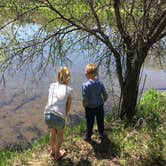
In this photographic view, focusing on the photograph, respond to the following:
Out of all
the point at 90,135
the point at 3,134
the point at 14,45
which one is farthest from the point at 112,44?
the point at 3,134

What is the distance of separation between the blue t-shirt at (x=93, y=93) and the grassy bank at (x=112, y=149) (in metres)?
0.81

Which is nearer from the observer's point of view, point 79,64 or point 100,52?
point 100,52

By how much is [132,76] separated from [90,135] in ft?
6.71

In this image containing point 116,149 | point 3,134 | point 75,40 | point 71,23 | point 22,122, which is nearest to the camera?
point 116,149

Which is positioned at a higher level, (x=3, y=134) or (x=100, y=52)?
(x=100, y=52)

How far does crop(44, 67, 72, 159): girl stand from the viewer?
7.54 meters

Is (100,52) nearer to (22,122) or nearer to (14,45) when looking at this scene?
(14,45)

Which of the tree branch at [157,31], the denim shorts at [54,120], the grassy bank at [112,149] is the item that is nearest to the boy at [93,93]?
the grassy bank at [112,149]

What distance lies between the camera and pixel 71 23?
32.0 ft

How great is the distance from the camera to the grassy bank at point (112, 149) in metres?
7.95

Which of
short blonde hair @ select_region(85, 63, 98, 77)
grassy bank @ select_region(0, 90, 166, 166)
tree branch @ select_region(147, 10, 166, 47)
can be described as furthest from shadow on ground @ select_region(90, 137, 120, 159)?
tree branch @ select_region(147, 10, 166, 47)

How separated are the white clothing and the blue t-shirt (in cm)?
50

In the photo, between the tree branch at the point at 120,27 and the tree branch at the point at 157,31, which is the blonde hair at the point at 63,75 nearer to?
the tree branch at the point at 120,27

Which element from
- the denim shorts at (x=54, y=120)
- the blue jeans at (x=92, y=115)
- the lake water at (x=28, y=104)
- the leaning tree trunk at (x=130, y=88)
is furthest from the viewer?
the lake water at (x=28, y=104)
